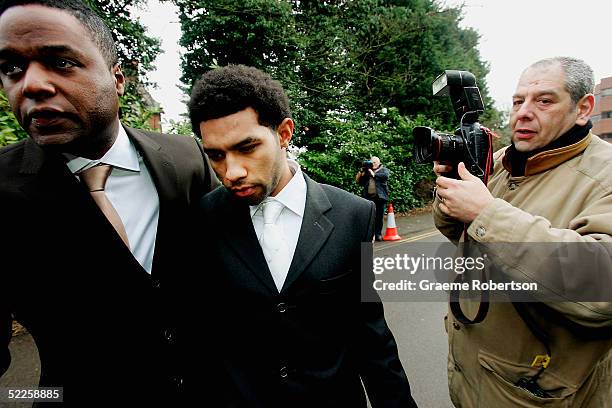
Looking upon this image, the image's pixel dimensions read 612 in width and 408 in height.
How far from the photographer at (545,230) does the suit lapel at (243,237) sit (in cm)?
89

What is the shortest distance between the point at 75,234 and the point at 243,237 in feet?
2.14

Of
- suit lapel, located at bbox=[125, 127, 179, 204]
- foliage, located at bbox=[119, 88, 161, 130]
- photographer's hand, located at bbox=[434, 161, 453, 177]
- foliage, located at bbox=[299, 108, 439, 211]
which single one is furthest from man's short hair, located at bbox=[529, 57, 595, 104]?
foliage, located at bbox=[299, 108, 439, 211]

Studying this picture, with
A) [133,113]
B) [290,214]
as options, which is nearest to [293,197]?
[290,214]

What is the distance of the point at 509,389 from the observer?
1.50 meters

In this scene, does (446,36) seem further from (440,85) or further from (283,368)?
(283,368)

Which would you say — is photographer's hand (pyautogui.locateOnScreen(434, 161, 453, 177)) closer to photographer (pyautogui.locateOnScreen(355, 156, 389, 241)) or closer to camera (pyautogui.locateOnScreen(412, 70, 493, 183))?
camera (pyautogui.locateOnScreen(412, 70, 493, 183))

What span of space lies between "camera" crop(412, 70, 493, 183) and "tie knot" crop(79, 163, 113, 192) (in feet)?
5.03

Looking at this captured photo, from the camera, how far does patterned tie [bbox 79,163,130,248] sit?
1.36 m

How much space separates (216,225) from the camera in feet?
5.05

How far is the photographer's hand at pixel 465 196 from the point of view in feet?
4.58

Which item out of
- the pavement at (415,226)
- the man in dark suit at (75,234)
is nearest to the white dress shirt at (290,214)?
the man in dark suit at (75,234)

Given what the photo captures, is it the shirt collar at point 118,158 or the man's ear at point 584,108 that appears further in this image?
the man's ear at point 584,108

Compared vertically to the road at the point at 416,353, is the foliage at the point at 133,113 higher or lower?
higher

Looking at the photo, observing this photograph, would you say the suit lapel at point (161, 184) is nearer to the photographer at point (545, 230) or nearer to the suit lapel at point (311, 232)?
the suit lapel at point (311, 232)
